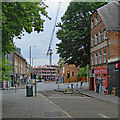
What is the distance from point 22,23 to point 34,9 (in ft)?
3.56

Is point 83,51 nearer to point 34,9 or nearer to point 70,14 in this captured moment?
point 70,14

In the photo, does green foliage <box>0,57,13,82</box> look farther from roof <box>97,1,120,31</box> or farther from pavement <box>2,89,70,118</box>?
roof <box>97,1,120,31</box>

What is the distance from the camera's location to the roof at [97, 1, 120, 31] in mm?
Result: 31891

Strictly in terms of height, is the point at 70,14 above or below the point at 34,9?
above

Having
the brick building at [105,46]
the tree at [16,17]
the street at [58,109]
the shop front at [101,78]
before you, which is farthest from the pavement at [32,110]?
the shop front at [101,78]

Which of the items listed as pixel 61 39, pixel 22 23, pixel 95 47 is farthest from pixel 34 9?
pixel 61 39

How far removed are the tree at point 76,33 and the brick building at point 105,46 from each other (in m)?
1.99

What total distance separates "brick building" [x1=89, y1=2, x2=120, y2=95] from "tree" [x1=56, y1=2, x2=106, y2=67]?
1.99 m

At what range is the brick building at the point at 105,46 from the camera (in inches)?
1203

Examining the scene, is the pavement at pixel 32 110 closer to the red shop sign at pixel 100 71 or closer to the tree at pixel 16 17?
the tree at pixel 16 17

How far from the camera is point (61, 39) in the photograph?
1588 inches

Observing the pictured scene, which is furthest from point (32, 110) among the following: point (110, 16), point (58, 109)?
point (110, 16)

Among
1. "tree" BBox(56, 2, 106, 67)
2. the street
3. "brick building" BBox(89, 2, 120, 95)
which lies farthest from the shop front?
the street

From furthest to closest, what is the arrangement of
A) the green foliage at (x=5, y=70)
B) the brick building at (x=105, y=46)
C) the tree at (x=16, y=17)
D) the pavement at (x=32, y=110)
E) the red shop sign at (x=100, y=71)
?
the red shop sign at (x=100, y=71) → the brick building at (x=105, y=46) → the tree at (x=16, y=17) → the pavement at (x=32, y=110) → the green foliage at (x=5, y=70)
